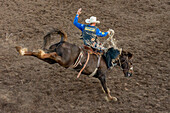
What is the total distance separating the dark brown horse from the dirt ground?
0.84 metres

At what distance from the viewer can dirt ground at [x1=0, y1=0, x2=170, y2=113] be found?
651cm

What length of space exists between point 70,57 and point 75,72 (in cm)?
224

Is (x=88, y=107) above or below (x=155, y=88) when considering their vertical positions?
below

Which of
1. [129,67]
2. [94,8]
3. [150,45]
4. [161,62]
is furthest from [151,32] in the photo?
[129,67]

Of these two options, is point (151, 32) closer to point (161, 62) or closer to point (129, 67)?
point (161, 62)

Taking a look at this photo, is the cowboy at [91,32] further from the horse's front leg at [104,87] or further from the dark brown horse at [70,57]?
the horse's front leg at [104,87]

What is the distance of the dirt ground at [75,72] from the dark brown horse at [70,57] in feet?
2.77

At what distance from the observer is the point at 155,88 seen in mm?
7172

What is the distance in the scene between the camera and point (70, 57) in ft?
19.1

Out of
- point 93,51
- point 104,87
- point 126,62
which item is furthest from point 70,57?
point 126,62

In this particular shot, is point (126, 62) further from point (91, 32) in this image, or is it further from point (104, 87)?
point (91, 32)

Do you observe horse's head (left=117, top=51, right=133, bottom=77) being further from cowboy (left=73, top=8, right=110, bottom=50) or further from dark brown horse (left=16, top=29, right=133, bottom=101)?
cowboy (left=73, top=8, right=110, bottom=50)

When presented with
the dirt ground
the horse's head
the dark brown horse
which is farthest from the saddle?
the dirt ground

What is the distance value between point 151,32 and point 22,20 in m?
7.22
